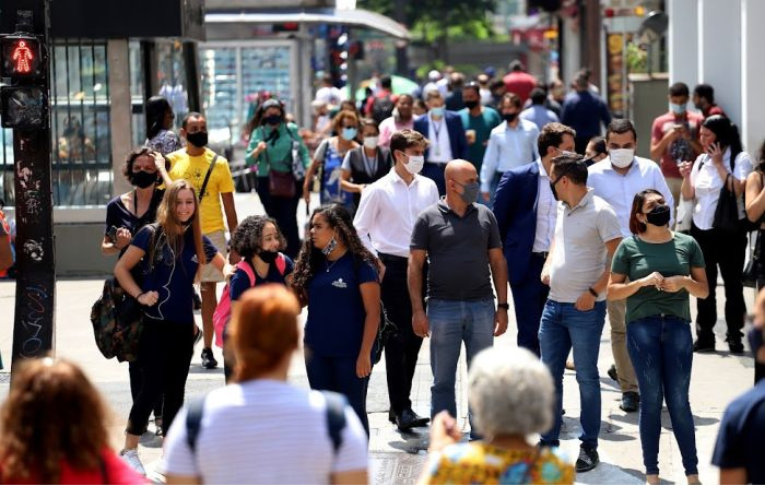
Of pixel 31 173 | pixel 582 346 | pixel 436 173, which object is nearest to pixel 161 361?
pixel 582 346

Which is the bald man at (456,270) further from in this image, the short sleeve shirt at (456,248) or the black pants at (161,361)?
the black pants at (161,361)

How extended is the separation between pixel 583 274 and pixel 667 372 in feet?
2.64

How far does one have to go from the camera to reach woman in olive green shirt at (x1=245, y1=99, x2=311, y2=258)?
15555 mm

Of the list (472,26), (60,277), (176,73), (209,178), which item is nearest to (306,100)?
(176,73)

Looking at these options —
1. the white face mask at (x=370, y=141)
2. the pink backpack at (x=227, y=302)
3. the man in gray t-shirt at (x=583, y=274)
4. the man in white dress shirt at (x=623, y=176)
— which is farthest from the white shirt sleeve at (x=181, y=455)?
the white face mask at (x=370, y=141)

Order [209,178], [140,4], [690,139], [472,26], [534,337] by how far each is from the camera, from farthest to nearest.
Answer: [472,26] < [140,4] < [690,139] < [209,178] < [534,337]

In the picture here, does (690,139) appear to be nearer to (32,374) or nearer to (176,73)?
(176,73)

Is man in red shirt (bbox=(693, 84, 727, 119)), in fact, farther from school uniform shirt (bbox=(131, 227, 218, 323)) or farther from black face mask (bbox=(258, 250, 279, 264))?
black face mask (bbox=(258, 250, 279, 264))

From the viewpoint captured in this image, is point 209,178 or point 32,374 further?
point 209,178

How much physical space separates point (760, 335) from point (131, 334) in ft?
15.0

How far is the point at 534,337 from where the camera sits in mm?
9680

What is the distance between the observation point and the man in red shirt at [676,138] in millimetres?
14445

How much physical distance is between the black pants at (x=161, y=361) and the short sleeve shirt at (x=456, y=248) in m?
1.38

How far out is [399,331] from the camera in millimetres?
9688
